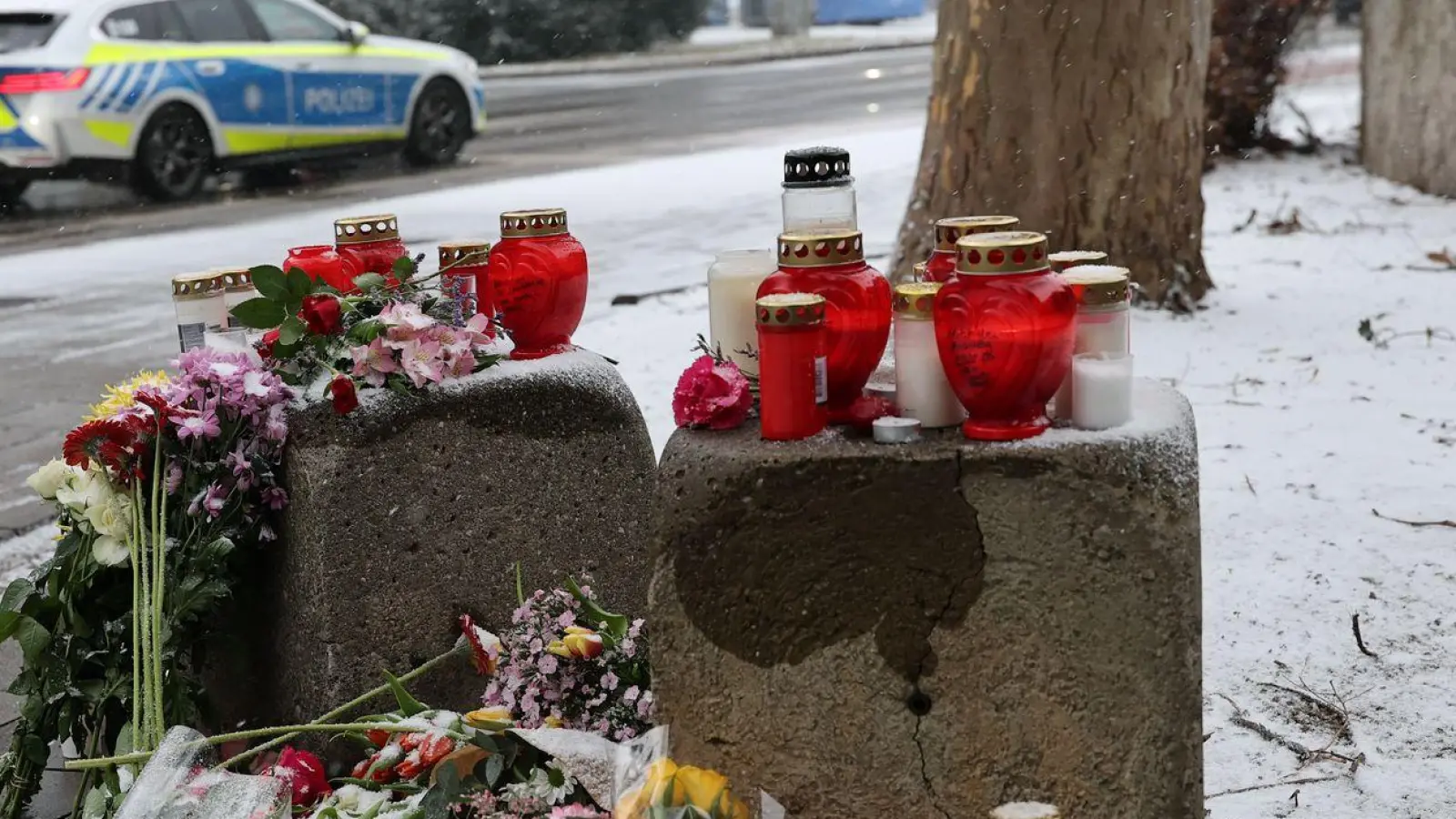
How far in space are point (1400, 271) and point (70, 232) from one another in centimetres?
783

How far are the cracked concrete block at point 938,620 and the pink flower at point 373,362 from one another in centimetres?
84

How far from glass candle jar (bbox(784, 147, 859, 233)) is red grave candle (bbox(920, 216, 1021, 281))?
Result: 0.48ft

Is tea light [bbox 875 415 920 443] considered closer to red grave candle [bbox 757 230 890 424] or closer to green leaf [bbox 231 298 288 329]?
red grave candle [bbox 757 230 890 424]

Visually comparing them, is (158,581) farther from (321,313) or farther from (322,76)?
(322,76)

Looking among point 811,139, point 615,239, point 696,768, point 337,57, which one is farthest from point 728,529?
point 811,139

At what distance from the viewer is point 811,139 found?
42.0 feet

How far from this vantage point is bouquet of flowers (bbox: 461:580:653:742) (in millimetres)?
2400

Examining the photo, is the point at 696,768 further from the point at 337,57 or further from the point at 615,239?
the point at 337,57

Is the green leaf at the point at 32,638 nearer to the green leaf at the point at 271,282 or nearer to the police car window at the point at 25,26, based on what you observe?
the green leaf at the point at 271,282

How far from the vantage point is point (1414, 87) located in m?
8.16

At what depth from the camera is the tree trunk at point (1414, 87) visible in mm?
7930

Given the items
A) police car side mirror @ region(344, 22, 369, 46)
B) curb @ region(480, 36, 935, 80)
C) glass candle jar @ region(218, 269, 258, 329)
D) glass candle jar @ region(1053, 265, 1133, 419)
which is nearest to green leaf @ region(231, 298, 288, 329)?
glass candle jar @ region(218, 269, 258, 329)

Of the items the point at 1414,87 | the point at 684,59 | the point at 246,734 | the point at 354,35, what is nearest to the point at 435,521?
the point at 246,734

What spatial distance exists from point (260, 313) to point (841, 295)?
1165mm
